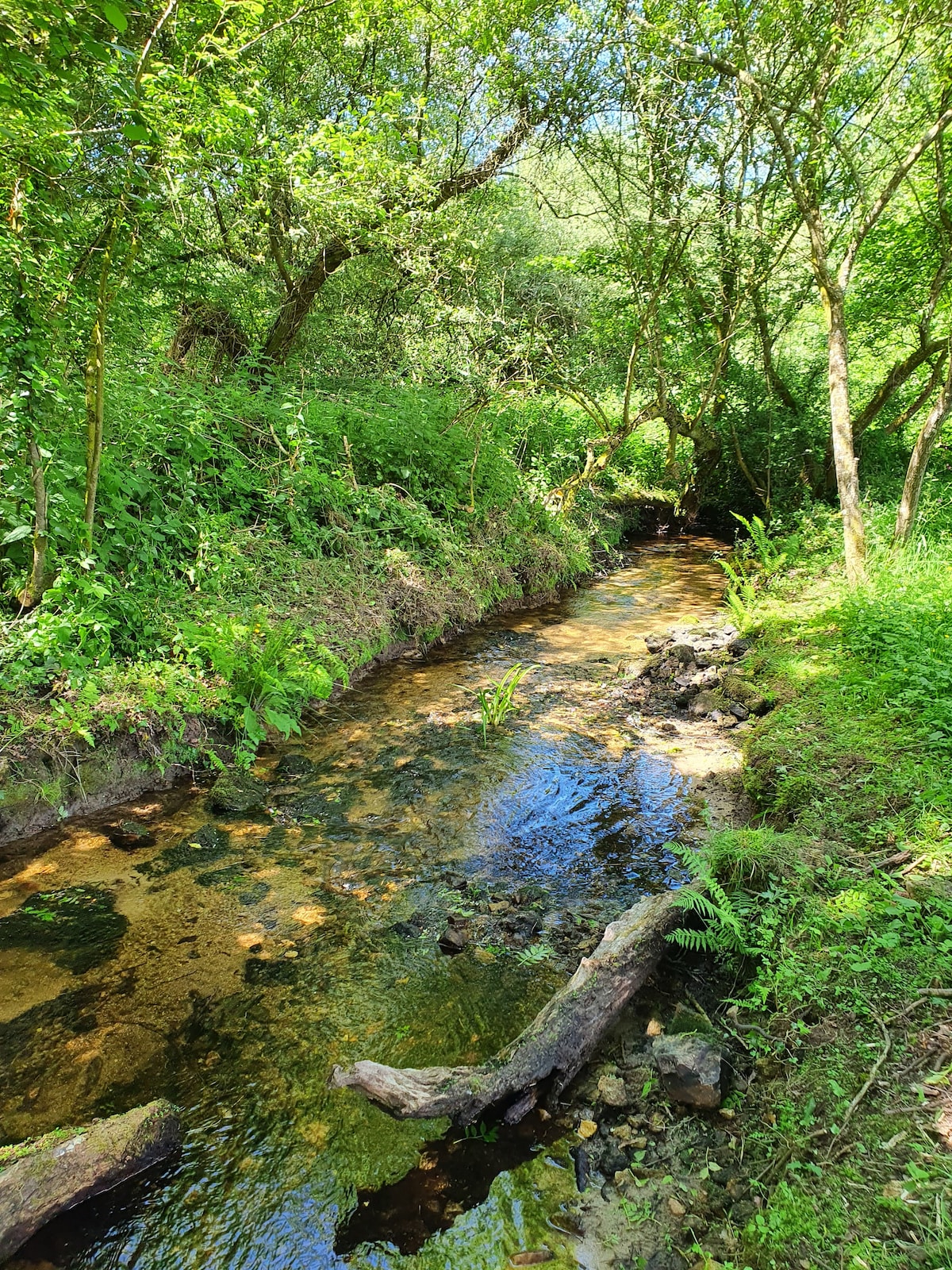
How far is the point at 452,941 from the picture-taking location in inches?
150

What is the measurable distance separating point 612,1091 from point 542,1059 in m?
0.33

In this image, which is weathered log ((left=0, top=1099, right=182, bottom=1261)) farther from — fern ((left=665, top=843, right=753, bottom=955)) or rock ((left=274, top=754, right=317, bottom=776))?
rock ((left=274, top=754, right=317, bottom=776))

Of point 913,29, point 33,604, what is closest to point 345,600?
point 33,604

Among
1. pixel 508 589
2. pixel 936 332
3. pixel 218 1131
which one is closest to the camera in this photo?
pixel 218 1131

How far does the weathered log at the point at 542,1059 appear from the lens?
266 cm

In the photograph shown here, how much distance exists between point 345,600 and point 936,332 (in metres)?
12.2

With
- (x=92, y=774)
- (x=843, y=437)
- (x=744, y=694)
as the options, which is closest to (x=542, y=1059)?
(x=92, y=774)

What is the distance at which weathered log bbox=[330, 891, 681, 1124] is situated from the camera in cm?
266

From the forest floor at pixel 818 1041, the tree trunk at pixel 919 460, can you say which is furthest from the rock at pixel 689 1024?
the tree trunk at pixel 919 460

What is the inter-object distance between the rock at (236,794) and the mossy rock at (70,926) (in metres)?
1.09

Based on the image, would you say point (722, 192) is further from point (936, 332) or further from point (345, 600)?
point (345, 600)

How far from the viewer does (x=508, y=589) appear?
435 inches

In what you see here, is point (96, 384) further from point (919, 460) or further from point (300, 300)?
point (919, 460)

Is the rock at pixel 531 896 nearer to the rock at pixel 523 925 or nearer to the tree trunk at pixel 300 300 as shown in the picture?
the rock at pixel 523 925
